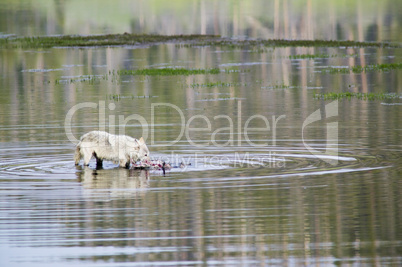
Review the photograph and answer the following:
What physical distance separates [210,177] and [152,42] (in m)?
41.5

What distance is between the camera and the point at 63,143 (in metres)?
20.9

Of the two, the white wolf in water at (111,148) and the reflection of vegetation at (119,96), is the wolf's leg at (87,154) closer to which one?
the white wolf in water at (111,148)

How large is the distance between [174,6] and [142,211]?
102 m

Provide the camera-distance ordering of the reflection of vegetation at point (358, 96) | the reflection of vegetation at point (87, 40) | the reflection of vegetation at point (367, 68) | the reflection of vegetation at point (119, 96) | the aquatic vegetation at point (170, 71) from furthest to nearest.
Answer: the reflection of vegetation at point (87, 40), the aquatic vegetation at point (170, 71), the reflection of vegetation at point (367, 68), the reflection of vegetation at point (119, 96), the reflection of vegetation at point (358, 96)

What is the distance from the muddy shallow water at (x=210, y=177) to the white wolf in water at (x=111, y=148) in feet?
1.07

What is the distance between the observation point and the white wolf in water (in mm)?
17109

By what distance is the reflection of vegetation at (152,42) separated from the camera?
5228 centimetres

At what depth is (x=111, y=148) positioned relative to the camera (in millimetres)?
17234

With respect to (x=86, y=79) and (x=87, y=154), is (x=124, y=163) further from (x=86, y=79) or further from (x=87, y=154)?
(x=86, y=79)

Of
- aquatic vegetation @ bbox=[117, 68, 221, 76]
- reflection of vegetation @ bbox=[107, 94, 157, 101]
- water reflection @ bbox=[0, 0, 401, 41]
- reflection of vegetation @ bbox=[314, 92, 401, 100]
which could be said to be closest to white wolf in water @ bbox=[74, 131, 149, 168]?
reflection of vegetation @ bbox=[107, 94, 157, 101]

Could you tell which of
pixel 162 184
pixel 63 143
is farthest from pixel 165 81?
pixel 162 184

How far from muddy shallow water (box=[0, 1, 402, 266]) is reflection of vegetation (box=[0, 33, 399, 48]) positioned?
53.4 ft

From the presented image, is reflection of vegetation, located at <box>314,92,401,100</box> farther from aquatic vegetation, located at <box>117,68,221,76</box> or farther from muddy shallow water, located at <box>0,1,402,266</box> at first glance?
aquatic vegetation, located at <box>117,68,221,76</box>

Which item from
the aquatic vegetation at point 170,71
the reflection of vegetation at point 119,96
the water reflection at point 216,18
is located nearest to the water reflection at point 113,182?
the reflection of vegetation at point 119,96
